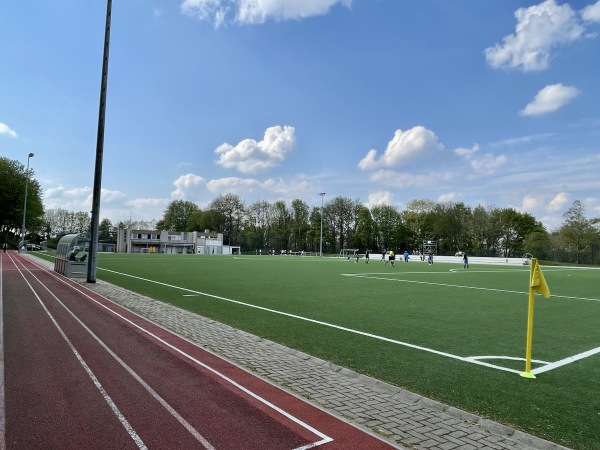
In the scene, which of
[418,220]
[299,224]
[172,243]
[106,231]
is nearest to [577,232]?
[418,220]

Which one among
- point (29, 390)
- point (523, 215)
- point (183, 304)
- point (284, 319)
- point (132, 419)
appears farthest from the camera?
point (523, 215)

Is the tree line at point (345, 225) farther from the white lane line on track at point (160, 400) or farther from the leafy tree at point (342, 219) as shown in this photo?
the white lane line on track at point (160, 400)

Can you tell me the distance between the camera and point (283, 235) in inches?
4259

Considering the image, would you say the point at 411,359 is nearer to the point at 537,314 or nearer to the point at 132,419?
the point at 132,419

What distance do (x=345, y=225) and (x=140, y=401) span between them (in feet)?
336

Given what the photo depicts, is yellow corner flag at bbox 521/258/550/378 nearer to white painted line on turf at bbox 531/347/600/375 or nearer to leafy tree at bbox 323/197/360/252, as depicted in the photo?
white painted line on turf at bbox 531/347/600/375

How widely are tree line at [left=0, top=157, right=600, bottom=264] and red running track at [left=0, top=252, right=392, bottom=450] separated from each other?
67.4 m

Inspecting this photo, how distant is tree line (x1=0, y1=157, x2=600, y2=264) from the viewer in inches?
2662

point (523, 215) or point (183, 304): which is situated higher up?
point (523, 215)

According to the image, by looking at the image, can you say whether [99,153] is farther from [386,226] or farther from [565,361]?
[386,226]

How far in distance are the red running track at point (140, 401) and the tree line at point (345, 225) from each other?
6737 cm

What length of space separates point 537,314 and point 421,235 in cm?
8891

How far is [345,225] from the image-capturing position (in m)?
106

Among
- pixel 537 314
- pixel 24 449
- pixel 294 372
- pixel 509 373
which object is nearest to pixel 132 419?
pixel 24 449
